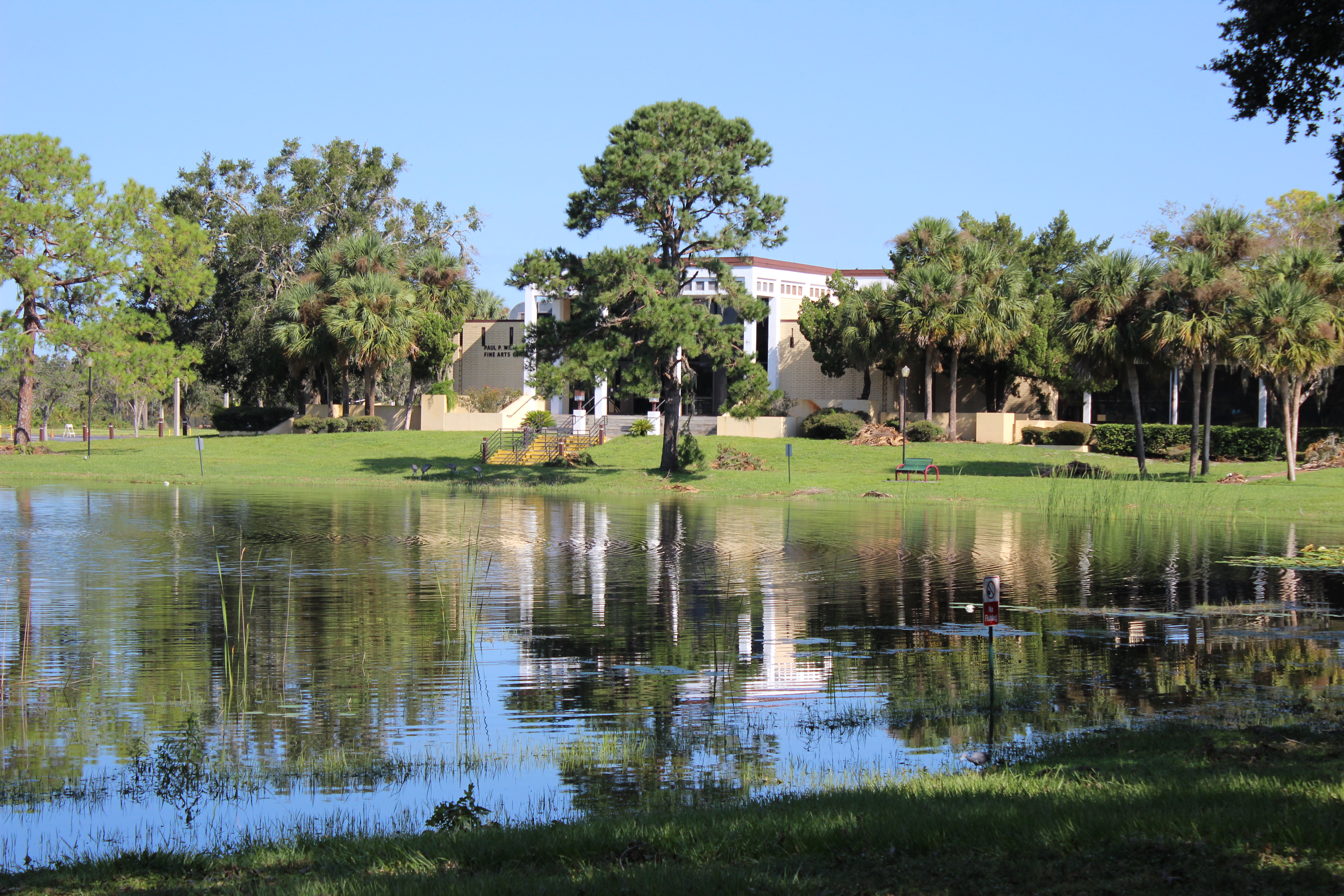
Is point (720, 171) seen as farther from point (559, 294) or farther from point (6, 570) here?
point (6, 570)

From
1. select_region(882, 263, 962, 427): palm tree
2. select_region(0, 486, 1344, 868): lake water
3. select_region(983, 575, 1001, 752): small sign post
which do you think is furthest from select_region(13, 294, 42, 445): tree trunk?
select_region(983, 575, 1001, 752): small sign post

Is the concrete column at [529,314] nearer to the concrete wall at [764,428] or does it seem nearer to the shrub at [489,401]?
the shrub at [489,401]

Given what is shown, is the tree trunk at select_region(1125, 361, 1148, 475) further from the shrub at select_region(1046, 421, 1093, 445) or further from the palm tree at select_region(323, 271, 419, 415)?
the palm tree at select_region(323, 271, 419, 415)

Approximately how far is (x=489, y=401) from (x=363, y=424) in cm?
705

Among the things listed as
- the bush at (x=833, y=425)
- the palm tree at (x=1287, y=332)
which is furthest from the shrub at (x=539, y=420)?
the palm tree at (x=1287, y=332)

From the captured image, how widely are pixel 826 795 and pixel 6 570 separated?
15.9m

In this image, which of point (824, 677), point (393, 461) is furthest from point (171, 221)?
point (824, 677)

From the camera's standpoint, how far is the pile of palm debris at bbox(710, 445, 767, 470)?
4538 cm

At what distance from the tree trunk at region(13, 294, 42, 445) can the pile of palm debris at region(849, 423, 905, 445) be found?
1506 inches

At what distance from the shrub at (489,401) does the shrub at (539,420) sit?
12.3ft

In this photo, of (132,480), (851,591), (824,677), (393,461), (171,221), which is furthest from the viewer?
(171,221)

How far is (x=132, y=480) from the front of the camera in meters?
44.4

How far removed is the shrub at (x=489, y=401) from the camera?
6444 cm

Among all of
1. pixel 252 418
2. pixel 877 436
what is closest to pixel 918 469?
pixel 877 436
